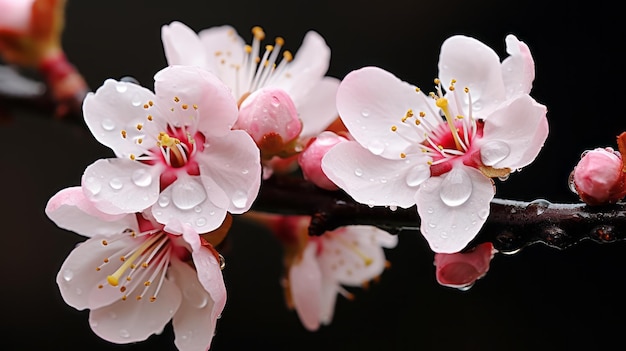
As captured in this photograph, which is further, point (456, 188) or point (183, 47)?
point (183, 47)

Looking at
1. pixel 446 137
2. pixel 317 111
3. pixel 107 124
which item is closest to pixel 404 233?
pixel 317 111

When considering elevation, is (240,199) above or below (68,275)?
above

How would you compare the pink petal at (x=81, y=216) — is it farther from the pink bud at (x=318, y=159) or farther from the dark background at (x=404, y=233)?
the dark background at (x=404, y=233)

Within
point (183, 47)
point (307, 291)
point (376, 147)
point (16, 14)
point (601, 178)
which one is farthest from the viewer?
point (16, 14)

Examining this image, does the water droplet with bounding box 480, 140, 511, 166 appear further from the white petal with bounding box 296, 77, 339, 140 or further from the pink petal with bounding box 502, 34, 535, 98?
the white petal with bounding box 296, 77, 339, 140

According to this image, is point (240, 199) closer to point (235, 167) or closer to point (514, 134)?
point (235, 167)

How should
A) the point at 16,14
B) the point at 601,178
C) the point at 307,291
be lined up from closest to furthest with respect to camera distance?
the point at 601,178, the point at 307,291, the point at 16,14
